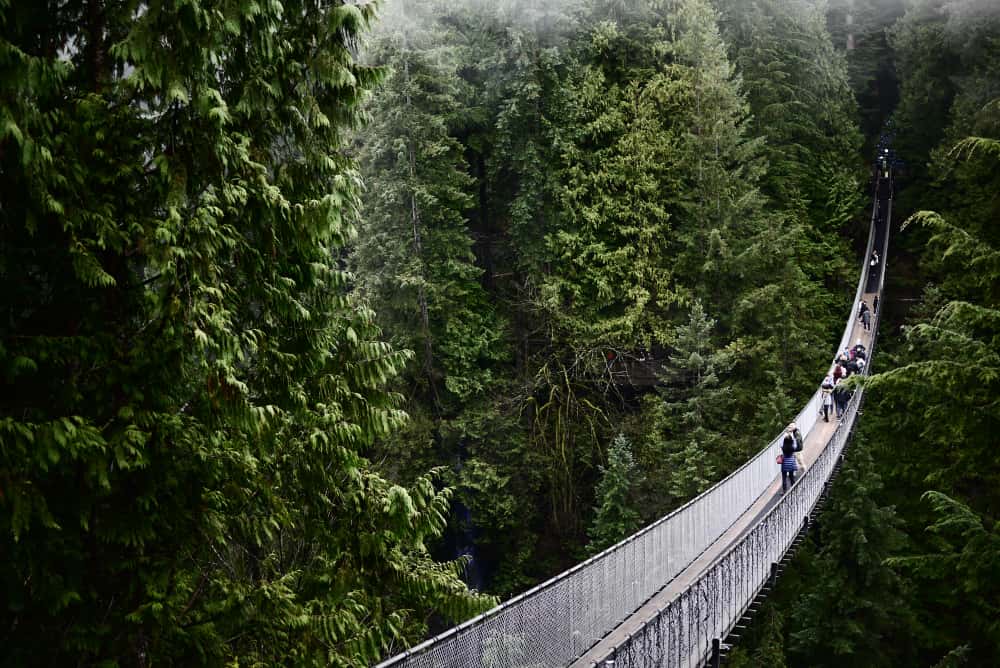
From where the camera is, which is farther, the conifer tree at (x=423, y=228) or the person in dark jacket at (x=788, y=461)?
the conifer tree at (x=423, y=228)

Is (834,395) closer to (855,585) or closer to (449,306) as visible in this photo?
(855,585)

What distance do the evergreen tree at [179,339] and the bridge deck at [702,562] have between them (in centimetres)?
221

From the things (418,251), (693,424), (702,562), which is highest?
(418,251)

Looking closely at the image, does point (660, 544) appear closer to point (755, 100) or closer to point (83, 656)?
point (83, 656)

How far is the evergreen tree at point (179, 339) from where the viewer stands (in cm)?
383

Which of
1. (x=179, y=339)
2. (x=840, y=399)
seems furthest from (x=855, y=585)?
(x=179, y=339)

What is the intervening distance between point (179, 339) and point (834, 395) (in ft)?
50.0

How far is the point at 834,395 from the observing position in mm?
16828

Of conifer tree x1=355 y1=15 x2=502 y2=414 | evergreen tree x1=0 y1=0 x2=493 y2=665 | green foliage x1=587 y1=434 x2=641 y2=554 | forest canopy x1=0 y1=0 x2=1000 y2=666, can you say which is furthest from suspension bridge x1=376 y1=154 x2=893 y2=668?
conifer tree x1=355 y1=15 x2=502 y2=414

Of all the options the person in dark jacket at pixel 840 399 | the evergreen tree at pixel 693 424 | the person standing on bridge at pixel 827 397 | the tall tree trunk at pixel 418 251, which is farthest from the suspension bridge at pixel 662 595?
the tall tree trunk at pixel 418 251

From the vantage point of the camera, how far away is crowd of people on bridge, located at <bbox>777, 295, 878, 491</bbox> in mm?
12188

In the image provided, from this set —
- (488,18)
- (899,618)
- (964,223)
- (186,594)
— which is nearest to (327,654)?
(186,594)

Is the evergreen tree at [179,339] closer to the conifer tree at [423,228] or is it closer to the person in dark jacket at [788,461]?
the person in dark jacket at [788,461]

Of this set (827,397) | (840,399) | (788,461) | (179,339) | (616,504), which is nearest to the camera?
(179,339)
